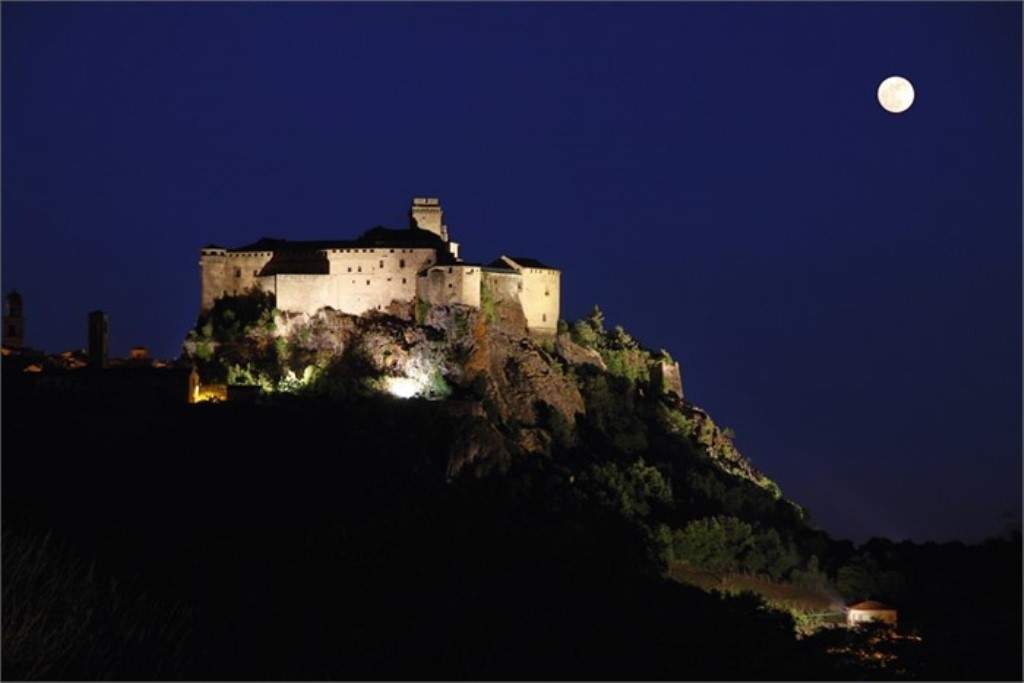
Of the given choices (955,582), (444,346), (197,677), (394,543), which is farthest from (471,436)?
(197,677)

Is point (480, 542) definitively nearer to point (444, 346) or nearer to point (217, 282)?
point (444, 346)

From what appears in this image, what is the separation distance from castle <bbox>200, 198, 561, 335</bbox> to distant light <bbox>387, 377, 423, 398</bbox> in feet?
12.7

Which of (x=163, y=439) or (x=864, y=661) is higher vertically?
(x=163, y=439)

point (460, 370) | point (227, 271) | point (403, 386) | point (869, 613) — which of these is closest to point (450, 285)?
point (460, 370)

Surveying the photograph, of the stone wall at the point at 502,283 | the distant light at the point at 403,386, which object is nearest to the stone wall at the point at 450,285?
the stone wall at the point at 502,283

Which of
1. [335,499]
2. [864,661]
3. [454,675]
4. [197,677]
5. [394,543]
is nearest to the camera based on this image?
[197,677]

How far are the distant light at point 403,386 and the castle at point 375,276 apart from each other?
3876mm

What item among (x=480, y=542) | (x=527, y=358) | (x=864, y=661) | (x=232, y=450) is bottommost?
(x=864, y=661)

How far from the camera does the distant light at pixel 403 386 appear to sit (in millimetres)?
51062

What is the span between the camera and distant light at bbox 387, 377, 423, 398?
168 feet

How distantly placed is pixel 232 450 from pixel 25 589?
3040 cm

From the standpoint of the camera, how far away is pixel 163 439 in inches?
1822

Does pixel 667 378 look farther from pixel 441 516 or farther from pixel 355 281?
pixel 441 516

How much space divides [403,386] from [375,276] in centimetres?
553
